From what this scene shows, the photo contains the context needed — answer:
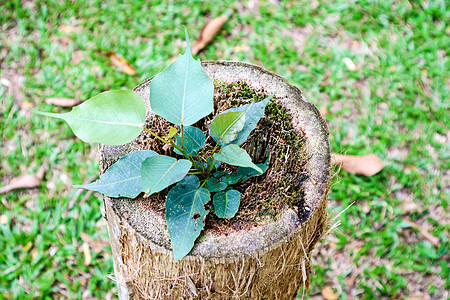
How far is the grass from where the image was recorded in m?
2.28

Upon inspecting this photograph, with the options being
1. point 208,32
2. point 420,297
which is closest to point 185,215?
point 420,297

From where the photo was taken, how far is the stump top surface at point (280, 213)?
1213 mm

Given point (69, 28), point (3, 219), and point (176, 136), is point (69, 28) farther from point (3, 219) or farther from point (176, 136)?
point (176, 136)

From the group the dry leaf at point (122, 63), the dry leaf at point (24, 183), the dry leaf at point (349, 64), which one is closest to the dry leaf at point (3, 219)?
the dry leaf at point (24, 183)

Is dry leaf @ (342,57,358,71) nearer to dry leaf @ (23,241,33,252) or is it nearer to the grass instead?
the grass

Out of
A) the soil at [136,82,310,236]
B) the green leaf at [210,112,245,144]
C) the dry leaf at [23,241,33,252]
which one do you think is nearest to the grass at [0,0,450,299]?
the dry leaf at [23,241,33,252]

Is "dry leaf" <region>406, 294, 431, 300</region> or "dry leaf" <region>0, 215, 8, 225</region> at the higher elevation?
"dry leaf" <region>0, 215, 8, 225</region>

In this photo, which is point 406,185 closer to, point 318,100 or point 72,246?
point 318,100

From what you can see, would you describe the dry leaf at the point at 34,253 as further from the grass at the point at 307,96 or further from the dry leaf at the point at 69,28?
the dry leaf at the point at 69,28

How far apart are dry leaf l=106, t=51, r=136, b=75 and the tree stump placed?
143 centimetres

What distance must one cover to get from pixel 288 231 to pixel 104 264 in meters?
1.40

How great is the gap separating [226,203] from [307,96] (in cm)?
171

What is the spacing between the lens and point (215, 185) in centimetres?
135

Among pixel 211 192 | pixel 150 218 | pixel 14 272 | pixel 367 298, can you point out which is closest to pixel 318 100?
pixel 367 298
